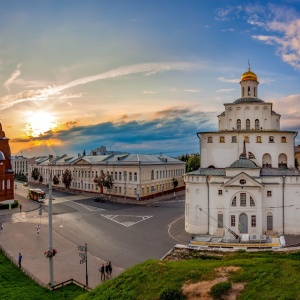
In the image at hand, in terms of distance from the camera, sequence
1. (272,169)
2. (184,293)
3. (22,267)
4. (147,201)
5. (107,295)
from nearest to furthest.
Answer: (184,293) → (107,295) → (22,267) → (272,169) → (147,201)

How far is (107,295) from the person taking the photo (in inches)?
676

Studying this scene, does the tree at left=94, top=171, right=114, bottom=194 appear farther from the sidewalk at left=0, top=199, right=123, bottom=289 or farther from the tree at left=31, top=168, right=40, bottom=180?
the tree at left=31, top=168, right=40, bottom=180

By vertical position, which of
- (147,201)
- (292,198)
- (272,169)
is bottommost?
(147,201)

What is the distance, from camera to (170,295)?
1518cm

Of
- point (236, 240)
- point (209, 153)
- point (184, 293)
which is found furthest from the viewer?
point (209, 153)

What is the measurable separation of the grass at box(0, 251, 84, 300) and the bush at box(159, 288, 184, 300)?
758 cm

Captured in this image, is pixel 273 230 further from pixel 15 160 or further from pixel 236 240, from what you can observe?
pixel 15 160

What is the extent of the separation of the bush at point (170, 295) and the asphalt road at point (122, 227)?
Result: 10660mm

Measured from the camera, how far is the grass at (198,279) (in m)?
14.4

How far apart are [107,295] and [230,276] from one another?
632 centimetres

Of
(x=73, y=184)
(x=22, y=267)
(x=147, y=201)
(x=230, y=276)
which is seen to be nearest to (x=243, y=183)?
(x=230, y=276)

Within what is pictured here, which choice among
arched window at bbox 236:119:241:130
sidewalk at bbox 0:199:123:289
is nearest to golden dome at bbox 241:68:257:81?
arched window at bbox 236:119:241:130

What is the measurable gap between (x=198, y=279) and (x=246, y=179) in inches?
787

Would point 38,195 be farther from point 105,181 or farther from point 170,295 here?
point 170,295
